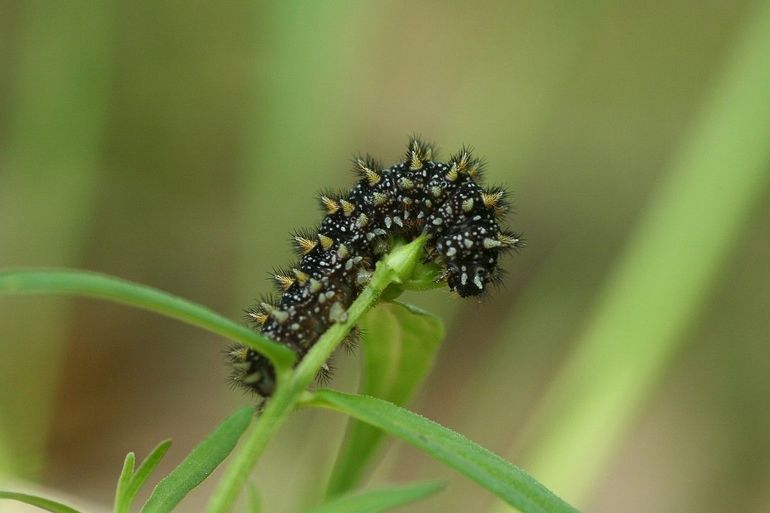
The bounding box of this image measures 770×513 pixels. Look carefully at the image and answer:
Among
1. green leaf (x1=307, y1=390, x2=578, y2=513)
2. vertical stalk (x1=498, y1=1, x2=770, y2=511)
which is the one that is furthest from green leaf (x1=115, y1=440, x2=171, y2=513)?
vertical stalk (x1=498, y1=1, x2=770, y2=511)

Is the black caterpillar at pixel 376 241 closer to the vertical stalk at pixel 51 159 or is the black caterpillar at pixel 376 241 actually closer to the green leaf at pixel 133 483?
the green leaf at pixel 133 483

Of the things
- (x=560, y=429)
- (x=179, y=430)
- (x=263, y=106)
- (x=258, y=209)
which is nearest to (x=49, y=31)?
(x=263, y=106)

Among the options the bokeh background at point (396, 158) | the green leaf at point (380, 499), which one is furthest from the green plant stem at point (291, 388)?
the bokeh background at point (396, 158)

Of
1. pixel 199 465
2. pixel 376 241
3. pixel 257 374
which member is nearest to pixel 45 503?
pixel 199 465

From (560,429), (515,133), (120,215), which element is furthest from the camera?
(120,215)

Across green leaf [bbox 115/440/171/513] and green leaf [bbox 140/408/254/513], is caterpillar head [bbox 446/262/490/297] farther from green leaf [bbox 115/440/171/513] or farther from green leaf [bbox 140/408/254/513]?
green leaf [bbox 115/440/171/513]

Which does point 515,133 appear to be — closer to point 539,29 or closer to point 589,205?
point 539,29
